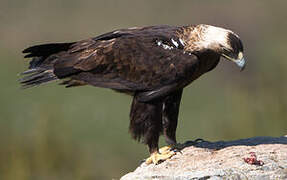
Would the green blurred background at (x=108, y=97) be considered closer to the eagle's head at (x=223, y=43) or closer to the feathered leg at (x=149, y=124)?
the feathered leg at (x=149, y=124)

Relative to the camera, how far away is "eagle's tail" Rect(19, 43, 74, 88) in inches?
418

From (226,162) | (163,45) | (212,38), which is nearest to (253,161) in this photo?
(226,162)

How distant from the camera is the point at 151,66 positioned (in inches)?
391

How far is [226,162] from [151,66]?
4.86 feet

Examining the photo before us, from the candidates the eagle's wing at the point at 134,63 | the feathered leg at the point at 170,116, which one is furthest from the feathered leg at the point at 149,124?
the feathered leg at the point at 170,116

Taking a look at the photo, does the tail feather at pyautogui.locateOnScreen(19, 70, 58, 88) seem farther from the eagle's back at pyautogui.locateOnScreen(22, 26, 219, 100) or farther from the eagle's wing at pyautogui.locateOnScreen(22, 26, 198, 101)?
the eagle's wing at pyautogui.locateOnScreen(22, 26, 198, 101)

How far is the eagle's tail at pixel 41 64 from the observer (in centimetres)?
1062

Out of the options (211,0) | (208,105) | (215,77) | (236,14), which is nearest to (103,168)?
(208,105)

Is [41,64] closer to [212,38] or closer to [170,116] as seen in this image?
[170,116]

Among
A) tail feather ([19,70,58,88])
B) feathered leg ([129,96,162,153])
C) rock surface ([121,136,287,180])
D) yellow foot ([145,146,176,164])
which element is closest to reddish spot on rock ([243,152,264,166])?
rock surface ([121,136,287,180])

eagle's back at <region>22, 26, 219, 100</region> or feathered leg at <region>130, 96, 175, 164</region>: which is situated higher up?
eagle's back at <region>22, 26, 219, 100</region>

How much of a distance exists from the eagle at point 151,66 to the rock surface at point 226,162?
0.89ft

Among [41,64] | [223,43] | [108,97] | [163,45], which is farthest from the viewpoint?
[108,97]

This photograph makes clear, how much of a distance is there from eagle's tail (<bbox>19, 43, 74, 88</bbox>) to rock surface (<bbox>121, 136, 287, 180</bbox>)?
178 centimetres
